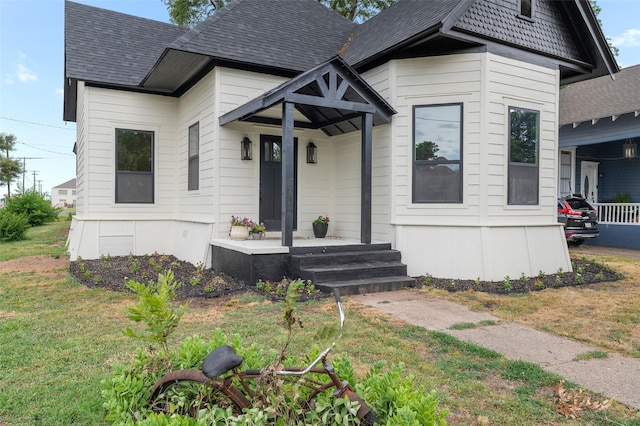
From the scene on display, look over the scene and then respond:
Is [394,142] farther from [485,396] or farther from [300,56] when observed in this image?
[485,396]

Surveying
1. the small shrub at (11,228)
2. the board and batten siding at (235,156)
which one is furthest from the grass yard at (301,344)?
the small shrub at (11,228)

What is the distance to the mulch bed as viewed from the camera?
6.03 m

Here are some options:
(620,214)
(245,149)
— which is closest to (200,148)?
(245,149)

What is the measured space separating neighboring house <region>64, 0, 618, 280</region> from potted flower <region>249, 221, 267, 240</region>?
17.1 inches

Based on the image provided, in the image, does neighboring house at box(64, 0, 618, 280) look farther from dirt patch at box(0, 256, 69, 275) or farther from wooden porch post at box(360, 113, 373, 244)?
dirt patch at box(0, 256, 69, 275)

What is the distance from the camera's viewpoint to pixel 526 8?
7.53 metres

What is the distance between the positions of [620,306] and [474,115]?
340cm

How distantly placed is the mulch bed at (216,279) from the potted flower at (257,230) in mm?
930

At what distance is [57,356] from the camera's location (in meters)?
3.40

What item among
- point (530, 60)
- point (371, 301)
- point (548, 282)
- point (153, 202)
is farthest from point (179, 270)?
point (530, 60)

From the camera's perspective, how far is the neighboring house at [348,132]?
679cm

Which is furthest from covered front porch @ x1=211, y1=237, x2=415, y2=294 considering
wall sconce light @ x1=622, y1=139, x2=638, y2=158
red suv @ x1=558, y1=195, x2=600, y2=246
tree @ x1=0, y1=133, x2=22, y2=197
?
tree @ x1=0, y1=133, x2=22, y2=197

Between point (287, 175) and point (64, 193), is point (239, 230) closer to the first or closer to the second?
point (287, 175)

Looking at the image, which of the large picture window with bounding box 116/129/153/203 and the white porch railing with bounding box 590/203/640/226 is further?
the white porch railing with bounding box 590/203/640/226
